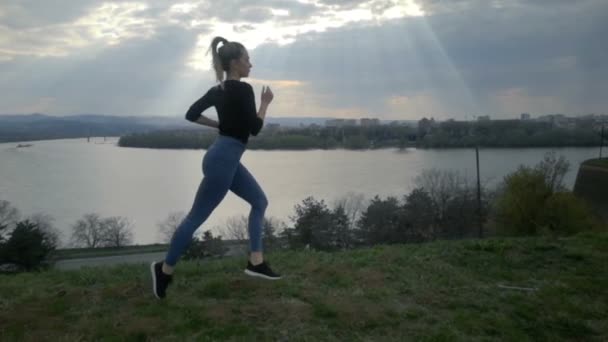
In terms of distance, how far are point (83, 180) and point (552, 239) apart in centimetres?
3018

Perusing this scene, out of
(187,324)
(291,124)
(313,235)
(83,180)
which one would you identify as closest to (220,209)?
(313,235)

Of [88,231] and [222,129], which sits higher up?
[222,129]

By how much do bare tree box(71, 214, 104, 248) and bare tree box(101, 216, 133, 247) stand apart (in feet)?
0.73

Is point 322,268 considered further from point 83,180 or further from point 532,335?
point 83,180

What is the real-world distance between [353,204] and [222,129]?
773 inches

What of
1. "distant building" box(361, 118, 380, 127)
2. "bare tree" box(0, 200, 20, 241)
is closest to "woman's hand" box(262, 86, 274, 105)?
"bare tree" box(0, 200, 20, 241)

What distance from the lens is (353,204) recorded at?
22.1 m

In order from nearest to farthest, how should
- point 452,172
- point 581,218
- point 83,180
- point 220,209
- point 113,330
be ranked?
point 113,330, point 581,218, point 220,209, point 452,172, point 83,180

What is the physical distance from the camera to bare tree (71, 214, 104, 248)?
20875 millimetres

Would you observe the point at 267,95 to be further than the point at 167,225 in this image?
No

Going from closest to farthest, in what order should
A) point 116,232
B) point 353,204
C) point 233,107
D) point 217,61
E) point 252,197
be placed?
point 233,107, point 217,61, point 252,197, point 116,232, point 353,204

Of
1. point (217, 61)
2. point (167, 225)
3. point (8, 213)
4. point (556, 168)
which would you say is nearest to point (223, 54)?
point (217, 61)

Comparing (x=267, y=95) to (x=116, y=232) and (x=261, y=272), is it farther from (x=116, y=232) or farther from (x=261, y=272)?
(x=116, y=232)

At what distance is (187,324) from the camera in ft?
7.67
